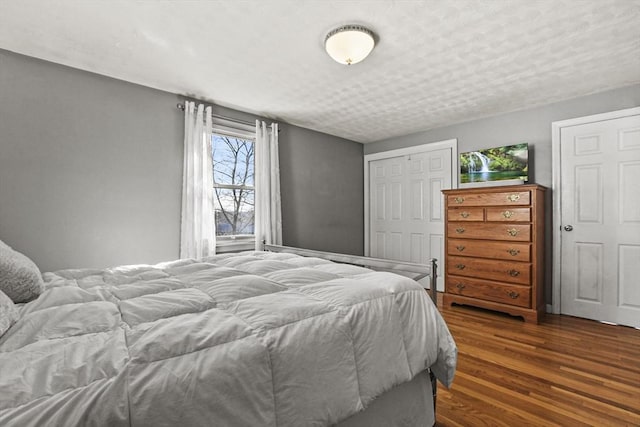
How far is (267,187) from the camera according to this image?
3.63m

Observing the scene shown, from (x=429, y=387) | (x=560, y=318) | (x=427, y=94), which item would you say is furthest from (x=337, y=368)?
(x=560, y=318)

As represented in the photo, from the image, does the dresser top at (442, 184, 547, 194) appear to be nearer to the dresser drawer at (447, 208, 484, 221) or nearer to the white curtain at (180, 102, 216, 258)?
the dresser drawer at (447, 208, 484, 221)

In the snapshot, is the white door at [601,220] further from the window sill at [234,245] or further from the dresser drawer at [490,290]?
the window sill at [234,245]

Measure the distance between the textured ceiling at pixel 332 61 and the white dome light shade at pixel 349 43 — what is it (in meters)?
0.05

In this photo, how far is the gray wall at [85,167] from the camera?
233 centimetres

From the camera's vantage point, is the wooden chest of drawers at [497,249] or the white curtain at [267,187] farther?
the white curtain at [267,187]

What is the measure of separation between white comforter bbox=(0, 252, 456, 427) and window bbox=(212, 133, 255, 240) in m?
2.04

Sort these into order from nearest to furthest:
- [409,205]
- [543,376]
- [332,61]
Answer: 1. [543,376]
2. [332,61]
3. [409,205]

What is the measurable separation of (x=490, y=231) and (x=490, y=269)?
0.40 metres

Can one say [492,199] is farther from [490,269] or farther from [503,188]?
[490,269]

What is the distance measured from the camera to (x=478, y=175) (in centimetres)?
364

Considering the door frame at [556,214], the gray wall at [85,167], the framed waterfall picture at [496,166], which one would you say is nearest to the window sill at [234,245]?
the gray wall at [85,167]

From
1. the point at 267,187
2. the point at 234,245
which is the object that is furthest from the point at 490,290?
the point at 234,245

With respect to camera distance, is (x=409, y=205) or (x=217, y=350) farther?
(x=409, y=205)
